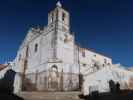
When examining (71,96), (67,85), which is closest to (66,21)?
(67,85)

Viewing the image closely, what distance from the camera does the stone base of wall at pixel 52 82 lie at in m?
23.8

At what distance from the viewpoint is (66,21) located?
29891mm

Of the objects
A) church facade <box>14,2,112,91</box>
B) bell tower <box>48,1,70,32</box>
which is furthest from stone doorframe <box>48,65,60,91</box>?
bell tower <box>48,1,70,32</box>

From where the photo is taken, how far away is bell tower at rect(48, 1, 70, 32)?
2806 centimetres

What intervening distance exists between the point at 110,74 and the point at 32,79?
13633mm

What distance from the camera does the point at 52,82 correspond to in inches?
944

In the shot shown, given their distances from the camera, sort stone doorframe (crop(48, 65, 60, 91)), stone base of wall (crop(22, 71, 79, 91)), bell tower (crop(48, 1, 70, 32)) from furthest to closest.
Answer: bell tower (crop(48, 1, 70, 32)) < stone base of wall (crop(22, 71, 79, 91)) < stone doorframe (crop(48, 65, 60, 91))

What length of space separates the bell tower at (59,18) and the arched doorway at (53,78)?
7.29 meters

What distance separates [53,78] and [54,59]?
2936 mm

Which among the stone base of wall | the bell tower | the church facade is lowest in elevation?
the stone base of wall

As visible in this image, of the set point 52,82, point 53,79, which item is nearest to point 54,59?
point 53,79

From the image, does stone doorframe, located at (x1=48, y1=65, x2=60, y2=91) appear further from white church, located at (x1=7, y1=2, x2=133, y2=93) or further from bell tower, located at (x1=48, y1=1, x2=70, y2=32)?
bell tower, located at (x1=48, y1=1, x2=70, y2=32)

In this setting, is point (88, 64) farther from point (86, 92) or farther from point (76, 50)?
point (86, 92)

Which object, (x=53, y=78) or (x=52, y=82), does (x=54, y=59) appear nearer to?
(x=53, y=78)
